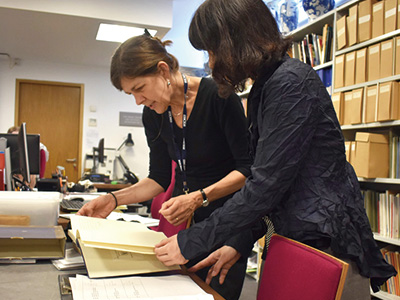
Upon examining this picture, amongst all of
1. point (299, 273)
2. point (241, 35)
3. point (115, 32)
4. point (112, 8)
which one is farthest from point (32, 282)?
point (115, 32)

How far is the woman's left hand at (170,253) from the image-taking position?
799 mm

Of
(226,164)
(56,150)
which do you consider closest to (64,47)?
(56,150)

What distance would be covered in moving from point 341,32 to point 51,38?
3.98m

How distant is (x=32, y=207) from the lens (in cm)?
131

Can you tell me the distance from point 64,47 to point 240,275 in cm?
520

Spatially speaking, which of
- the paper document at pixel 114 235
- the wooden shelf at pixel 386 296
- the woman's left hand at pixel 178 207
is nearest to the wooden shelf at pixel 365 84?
the wooden shelf at pixel 386 296

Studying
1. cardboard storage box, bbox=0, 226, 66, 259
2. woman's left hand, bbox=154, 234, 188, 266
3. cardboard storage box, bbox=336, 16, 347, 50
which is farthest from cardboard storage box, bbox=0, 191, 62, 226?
cardboard storage box, bbox=336, 16, 347, 50

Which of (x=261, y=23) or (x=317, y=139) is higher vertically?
(x=261, y=23)

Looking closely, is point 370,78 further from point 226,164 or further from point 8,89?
point 8,89

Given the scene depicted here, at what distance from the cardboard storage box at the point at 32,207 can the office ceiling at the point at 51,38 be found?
351cm

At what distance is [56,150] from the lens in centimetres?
652

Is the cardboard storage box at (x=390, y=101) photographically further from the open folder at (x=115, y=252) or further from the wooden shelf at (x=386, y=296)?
the open folder at (x=115, y=252)

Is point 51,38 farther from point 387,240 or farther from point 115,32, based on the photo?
point 387,240

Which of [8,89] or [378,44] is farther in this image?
[8,89]
